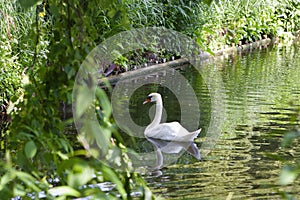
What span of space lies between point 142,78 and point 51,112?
936 cm

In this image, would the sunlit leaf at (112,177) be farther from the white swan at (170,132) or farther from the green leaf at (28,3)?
the white swan at (170,132)

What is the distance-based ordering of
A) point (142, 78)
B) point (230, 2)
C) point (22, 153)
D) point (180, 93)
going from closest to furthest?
1. point (22, 153)
2. point (180, 93)
3. point (142, 78)
4. point (230, 2)

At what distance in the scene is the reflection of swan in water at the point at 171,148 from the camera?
22.1 feet

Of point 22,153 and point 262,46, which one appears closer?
point 22,153

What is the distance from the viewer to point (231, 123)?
26.1ft

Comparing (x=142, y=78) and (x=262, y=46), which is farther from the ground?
(x=262, y=46)

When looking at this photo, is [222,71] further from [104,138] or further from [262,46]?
[104,138]

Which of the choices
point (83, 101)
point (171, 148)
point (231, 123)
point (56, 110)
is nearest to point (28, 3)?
point (56, 110)

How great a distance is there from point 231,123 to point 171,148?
39.1 inches

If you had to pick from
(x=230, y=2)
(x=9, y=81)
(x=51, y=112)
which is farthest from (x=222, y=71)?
(x=51, y=112)

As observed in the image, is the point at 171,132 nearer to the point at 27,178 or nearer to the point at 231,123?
the point at 231,123

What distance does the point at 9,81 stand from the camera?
7.72 m

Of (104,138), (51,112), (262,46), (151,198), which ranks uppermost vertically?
(262,46)

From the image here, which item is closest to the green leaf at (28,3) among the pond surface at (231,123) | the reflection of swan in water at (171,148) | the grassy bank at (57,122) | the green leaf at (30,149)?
the grassy bank at (57,122)
